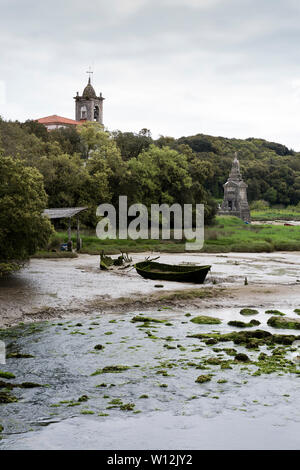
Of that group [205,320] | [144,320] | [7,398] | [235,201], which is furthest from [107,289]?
[235,201]

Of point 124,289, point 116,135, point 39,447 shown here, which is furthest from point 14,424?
point 116,135

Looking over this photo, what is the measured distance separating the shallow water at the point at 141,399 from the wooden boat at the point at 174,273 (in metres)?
12.4

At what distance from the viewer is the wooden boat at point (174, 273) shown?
32.0 meters

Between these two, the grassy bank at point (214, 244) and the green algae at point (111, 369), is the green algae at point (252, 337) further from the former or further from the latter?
the grassy bank at point (214, 244)

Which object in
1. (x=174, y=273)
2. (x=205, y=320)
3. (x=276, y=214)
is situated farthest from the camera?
(x=276, y=214)

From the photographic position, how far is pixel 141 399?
13984 millimetres

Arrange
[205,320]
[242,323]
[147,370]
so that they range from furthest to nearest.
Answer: [205,320] < [242,323] < [147,370]

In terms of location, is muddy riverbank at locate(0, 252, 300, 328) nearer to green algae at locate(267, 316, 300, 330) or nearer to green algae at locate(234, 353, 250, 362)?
green algae at locate(267, 316, 300, 330)

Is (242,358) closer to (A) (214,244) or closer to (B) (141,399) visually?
(B) (141,399)

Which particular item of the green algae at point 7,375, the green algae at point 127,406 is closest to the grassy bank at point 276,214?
the green algae at point 7,375

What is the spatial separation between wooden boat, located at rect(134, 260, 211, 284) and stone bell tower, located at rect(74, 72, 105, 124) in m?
91.6

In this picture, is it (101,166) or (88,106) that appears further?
(88,106)

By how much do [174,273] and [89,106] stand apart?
96.1m

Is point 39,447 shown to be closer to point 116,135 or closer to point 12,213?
point 12,213
